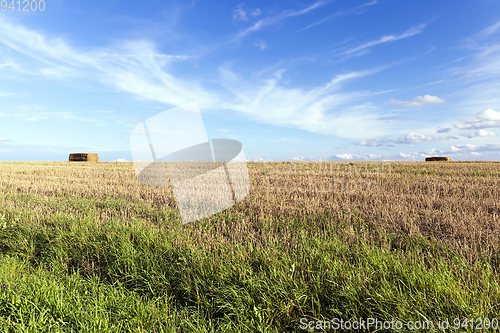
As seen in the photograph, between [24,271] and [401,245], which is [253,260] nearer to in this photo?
[401,245]

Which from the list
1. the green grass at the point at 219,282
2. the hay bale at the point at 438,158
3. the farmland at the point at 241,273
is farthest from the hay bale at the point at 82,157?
the hay bale at the point at 438,158

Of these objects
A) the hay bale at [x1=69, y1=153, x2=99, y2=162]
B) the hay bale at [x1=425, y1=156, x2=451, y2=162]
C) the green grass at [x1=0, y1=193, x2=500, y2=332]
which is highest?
the hay bale at [x1=69, y1=153, x2=99, y2=162]

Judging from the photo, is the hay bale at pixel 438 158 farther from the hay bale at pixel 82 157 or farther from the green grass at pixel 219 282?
the hay bale at pixel 82 157

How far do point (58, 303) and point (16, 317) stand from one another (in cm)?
46

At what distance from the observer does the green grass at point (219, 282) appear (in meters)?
2.61

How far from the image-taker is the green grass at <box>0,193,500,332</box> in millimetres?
2611

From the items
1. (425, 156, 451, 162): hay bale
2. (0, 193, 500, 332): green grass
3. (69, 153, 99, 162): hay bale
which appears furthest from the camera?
(69, 153, 99, 162): hay bale

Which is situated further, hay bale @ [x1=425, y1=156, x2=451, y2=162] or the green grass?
hay bale @ [x1=425, y1=156, x2=451, y2=162]

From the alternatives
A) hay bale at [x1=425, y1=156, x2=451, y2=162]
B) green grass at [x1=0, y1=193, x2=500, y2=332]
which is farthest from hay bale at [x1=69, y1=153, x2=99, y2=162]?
hay bale at [x1=425, y1=156, x2=451, y2=162]

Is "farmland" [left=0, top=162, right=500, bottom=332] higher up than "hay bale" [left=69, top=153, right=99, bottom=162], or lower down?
lower down

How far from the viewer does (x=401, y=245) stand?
4.34 meters

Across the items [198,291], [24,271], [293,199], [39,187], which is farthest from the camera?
[39,187]

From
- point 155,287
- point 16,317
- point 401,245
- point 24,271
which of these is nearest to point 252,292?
point 155,287

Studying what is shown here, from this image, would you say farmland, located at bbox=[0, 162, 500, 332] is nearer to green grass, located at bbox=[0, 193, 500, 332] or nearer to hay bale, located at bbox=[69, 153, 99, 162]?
green grass, located at bbox=[0, 193, 500, 332]
